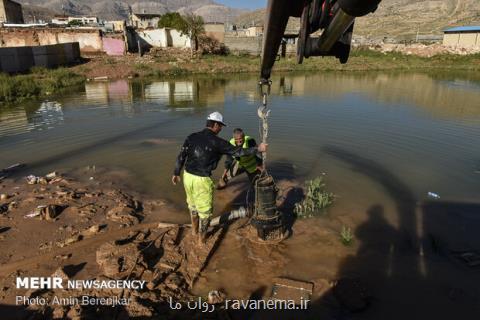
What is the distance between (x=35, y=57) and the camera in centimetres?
2600

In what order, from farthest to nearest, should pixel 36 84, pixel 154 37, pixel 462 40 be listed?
pixel 462 40, pixel 154 37, pixel 36 84

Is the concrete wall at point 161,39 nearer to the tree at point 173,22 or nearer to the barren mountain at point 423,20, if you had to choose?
the tree at point 173,22

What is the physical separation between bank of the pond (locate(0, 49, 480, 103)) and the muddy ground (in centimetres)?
1588

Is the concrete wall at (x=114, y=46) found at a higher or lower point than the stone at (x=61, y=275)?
higher

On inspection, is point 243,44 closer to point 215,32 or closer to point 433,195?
point 215,32

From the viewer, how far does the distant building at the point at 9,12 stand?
153 feet

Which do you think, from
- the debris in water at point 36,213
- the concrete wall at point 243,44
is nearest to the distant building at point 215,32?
the concrete wall at point 243,44

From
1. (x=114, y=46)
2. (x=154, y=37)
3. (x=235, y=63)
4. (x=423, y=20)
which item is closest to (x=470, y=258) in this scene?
(x=235, y=63)

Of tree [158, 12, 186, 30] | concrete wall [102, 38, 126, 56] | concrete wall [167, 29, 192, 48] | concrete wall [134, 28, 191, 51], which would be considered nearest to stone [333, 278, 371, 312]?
concrete wall [102, 38, 126, 56]

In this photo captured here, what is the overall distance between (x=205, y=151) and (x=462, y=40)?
51.9 meters

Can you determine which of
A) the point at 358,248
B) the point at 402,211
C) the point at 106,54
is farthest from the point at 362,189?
the point at 106,54

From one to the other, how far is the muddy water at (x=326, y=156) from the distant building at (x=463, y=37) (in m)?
30.0

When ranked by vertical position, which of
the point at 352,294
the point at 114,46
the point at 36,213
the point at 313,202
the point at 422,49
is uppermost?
the point at 114,46

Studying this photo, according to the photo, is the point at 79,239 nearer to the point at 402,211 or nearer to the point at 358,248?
the point at 358,248
